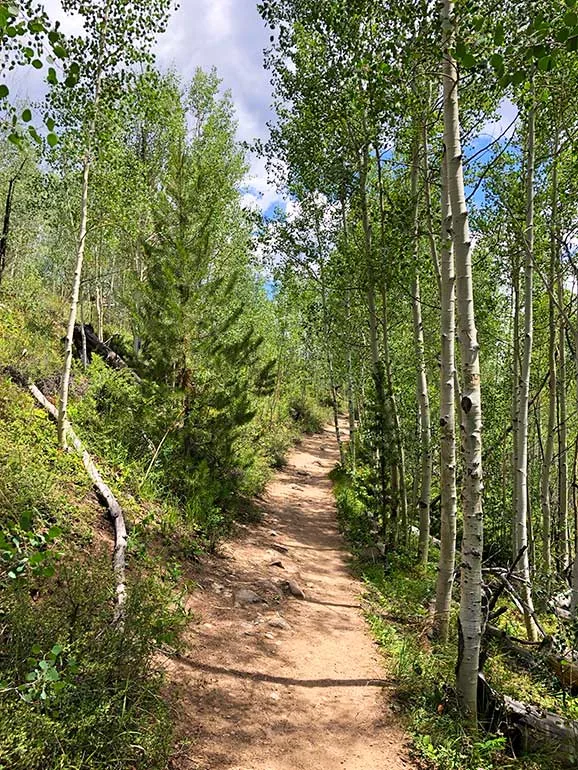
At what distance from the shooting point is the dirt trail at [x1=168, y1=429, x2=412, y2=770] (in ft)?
12.1

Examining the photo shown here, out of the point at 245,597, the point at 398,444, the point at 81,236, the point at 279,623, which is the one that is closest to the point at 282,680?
Answer: the point at 279,623

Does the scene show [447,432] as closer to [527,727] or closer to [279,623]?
[527,727]

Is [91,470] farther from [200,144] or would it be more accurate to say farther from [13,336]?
[200,144]

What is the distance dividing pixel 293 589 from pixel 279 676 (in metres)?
2.24

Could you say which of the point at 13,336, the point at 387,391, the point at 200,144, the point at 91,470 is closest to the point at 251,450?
the point at 387,391

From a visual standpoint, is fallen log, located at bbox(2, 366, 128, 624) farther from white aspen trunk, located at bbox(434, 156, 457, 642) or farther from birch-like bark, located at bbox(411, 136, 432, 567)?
birch-like bark, located at bbox(411, 136, 432, 567)

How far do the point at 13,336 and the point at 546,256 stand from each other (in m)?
11.2

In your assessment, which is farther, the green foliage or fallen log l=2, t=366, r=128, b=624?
fallen log l=2, t=366, r=128, b=624

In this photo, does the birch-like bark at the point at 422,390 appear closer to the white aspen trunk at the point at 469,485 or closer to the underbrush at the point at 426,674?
the underbrush at the point at 426,674

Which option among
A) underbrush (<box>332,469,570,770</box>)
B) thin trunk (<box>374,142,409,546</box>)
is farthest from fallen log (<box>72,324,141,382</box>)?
underbrush (<box>332,469,570,770</box>)

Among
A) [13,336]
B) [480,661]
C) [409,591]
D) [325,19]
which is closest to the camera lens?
[480,661]

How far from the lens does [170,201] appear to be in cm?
803

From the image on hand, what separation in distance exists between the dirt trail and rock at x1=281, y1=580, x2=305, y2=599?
0.09 metres

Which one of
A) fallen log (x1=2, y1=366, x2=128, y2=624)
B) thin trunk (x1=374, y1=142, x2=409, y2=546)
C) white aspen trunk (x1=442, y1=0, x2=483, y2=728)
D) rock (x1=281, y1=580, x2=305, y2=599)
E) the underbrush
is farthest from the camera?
thin trunk (x1=374, y1=142, x2=409, y2=546)
